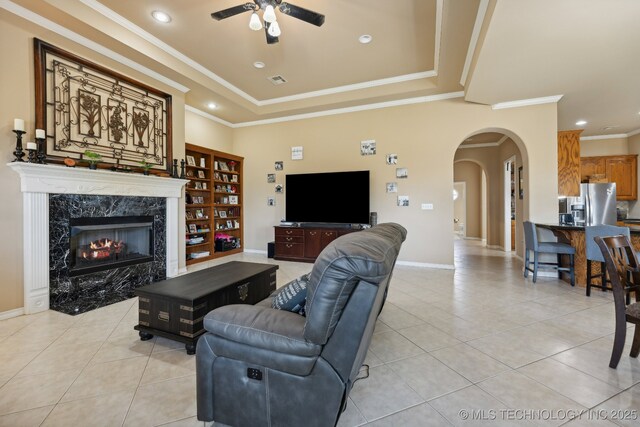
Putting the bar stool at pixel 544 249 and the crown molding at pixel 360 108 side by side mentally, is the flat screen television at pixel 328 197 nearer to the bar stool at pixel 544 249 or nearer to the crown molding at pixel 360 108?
the crown molding at pixel 360 108

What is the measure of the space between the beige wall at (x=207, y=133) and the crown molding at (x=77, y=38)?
121cm

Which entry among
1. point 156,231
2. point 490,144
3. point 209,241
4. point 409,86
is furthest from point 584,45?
point 209,241

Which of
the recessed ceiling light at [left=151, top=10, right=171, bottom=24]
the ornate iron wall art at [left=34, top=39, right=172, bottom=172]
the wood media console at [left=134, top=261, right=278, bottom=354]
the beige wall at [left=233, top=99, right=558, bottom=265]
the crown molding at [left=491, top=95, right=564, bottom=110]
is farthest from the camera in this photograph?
the beige wall at [left=233, top=99, right=558, bottom=265]

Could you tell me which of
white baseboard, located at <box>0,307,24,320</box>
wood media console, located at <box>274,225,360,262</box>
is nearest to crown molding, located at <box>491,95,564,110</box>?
wood media console, located at <box>274,225,360,262</box>

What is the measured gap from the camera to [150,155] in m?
4.19

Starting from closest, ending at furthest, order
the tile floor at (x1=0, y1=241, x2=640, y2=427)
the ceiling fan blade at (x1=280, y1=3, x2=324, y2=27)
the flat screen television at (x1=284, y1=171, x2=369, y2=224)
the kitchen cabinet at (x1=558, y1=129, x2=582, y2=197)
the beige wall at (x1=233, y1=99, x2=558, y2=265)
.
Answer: the tile floor at (x1=0, y1=241, x2=640, y2=427)
the ceiling fan blade at (x1=280, y1=3, x2=324, y2=27)
the beige wall at (x1=233, y1=99, x2=558, y2=265)
the kitchen cabinet at (x1=558, y1=129, x2=582, y2=197)
the flat screen television at (x1=284, y1=171, x2=369, y2=224)

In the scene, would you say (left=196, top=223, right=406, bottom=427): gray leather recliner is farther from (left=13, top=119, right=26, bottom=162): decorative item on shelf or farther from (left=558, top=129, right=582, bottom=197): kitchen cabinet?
(left=558, top=129, right=582, bottom=197): kitchen cabinet

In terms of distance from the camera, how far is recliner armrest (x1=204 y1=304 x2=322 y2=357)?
122 cm

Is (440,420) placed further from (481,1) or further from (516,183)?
(516,183)

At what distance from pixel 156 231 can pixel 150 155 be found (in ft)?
3.79

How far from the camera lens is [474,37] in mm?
3301

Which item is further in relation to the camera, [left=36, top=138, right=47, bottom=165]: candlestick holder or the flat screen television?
the flat screen television

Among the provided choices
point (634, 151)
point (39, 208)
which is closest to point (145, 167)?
point (39, 208)

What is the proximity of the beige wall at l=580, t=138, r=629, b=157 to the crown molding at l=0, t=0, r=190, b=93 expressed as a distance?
9.53 m
